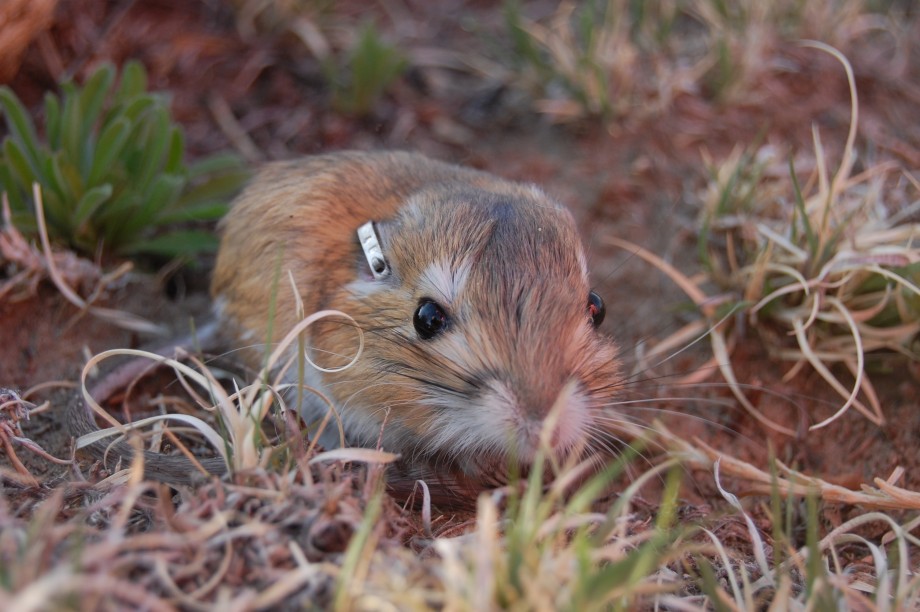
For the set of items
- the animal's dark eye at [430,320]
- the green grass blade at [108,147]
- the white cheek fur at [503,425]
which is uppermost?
the green grass blade at [108,147]

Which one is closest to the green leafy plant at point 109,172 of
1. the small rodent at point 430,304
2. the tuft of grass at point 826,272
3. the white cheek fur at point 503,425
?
the small rodent at point 430,304

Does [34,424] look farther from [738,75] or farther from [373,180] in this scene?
[738,75]

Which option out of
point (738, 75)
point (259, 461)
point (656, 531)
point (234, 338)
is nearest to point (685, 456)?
point (656, 531)

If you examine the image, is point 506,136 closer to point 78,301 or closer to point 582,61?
point 582,61

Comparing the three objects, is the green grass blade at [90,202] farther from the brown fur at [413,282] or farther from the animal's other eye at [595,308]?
the animal's other eye at [595,308]

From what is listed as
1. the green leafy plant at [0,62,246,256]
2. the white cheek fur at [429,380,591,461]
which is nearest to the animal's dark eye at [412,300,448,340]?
the white cheek fur at [429,380,591,461]

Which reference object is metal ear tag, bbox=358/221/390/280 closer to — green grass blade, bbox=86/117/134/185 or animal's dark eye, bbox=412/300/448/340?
animal's dark eye, bbox=412/300/448/340
